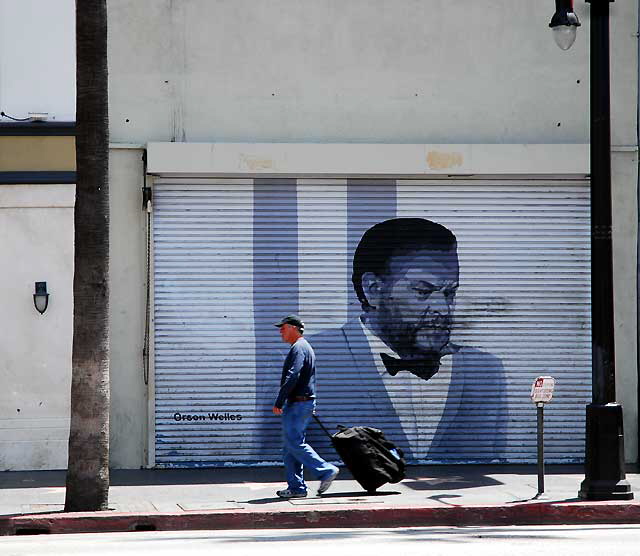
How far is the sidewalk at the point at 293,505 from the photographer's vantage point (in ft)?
39.7

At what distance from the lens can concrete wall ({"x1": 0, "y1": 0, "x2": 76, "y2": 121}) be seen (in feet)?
52.1

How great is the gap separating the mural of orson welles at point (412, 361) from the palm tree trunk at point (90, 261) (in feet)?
14.3

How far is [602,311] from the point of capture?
13234 mm

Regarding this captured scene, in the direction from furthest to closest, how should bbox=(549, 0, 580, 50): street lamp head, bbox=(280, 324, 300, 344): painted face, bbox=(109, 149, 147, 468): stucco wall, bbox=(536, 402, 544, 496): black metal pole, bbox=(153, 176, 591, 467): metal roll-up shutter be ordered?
bbox=(153, 176, 591, 467): metal roll-up shutter → bbox=(109, 149, 147, 468): stucco wall → bbox=(280, 324, 300, 344): painted face → bbox=(549, 0, 580, 50): street lamp head → bbox=(536, 402, 544, 496): black metal pole

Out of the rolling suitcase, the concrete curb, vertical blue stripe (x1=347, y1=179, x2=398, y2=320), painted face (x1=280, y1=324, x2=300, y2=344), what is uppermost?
vertical blue stripe (x1=347, y1=179, x2=398, y2=320)

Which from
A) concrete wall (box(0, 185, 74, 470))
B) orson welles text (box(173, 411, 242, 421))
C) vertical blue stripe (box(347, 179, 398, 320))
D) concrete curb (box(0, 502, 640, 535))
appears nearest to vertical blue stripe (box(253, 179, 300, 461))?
orson welles text (box(173, 411, 242, 421))

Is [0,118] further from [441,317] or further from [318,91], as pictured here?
[441,317]

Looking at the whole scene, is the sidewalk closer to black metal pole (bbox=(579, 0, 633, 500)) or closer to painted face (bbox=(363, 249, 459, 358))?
black metal pole (bbox=(579, 0, 633, 500))

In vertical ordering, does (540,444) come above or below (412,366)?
below

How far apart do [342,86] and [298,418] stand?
5.18 metres

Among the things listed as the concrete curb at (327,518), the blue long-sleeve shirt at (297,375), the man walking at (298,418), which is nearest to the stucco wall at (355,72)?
the blue long-sleeve shirt at (297,375)

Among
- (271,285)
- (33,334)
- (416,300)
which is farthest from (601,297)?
(33,334)

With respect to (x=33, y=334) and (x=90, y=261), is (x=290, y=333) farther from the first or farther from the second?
(x=33, y=334)

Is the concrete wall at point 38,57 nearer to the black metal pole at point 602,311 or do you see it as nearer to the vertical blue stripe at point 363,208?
the vertical blue stripe at point 363,208
